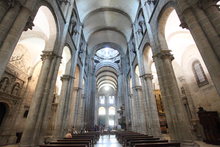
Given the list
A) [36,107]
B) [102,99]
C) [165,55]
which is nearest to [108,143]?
[36,107]

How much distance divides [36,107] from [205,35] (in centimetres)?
829

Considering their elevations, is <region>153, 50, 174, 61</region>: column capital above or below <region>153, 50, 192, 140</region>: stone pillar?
above

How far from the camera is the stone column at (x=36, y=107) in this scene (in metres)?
5.49

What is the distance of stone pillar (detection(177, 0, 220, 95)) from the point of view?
Result: 3758 millimetres

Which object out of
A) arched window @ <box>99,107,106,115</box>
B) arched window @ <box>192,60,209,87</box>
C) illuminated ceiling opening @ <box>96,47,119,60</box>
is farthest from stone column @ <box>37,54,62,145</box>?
arched window @ <box>99,107,106,115</box>

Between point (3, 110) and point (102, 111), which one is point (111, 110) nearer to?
point (102, 111)

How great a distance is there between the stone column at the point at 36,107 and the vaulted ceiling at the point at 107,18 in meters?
9.95

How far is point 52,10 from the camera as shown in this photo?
7855 mm

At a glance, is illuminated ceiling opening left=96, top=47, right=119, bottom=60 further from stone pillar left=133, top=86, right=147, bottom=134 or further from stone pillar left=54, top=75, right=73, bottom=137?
stone pillar left=54, top=75, right=73, bottom=137

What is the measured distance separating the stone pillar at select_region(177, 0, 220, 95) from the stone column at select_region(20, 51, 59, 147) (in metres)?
7.69

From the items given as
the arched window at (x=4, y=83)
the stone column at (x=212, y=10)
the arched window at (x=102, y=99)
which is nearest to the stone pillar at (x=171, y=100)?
the stone column at (x=212, y=10)

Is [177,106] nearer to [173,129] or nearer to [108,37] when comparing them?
[173,129]

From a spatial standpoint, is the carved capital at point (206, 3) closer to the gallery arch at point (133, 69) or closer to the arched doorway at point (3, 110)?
the gallery arch at point (133, 69)

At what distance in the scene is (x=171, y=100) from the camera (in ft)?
21.4
